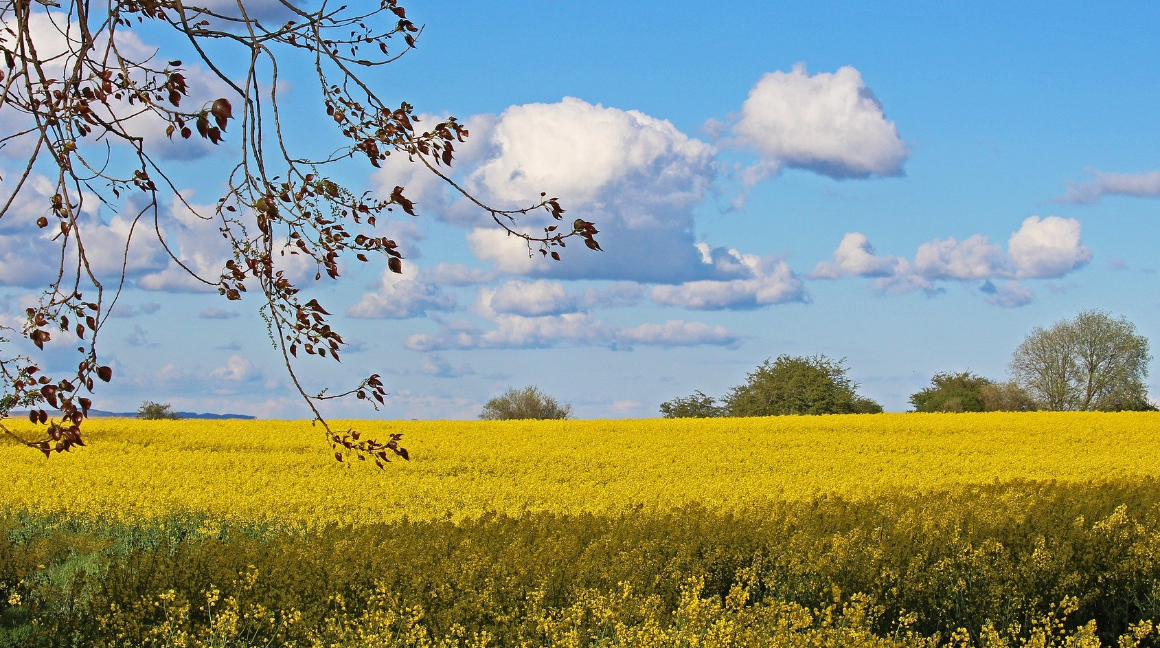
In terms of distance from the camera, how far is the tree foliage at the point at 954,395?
4797 cm

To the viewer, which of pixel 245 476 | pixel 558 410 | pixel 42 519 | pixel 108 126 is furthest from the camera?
pixel 558 410

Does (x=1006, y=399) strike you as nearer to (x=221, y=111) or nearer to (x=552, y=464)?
(x=552, y=464)

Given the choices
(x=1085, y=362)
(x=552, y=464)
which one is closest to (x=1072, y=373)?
(x=1085, y=362)

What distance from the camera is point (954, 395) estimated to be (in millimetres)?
48625

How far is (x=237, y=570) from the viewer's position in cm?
670

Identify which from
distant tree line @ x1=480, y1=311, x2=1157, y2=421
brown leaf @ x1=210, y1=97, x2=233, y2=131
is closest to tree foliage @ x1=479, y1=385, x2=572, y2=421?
distant tree line @ x1=480, y1=311, x2=1157, y2=421

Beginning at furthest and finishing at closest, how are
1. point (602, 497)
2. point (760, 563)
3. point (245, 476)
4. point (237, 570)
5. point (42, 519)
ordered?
point (245, 476), point (602, 497), point (42, 519), point (760, 563), point (237, 570)

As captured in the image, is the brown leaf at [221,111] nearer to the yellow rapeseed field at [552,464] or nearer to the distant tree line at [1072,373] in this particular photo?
the yellow rapeseed field at [552,464]

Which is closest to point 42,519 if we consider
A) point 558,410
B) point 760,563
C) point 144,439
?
point 760,563

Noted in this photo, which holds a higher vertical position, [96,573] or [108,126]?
[108,126]

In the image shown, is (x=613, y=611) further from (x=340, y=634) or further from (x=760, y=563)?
(x=760, y=563)

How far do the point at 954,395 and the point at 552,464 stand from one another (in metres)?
34.5

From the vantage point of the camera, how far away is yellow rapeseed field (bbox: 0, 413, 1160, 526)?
13.3 m

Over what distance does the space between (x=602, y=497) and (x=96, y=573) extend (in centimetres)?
A: 746
